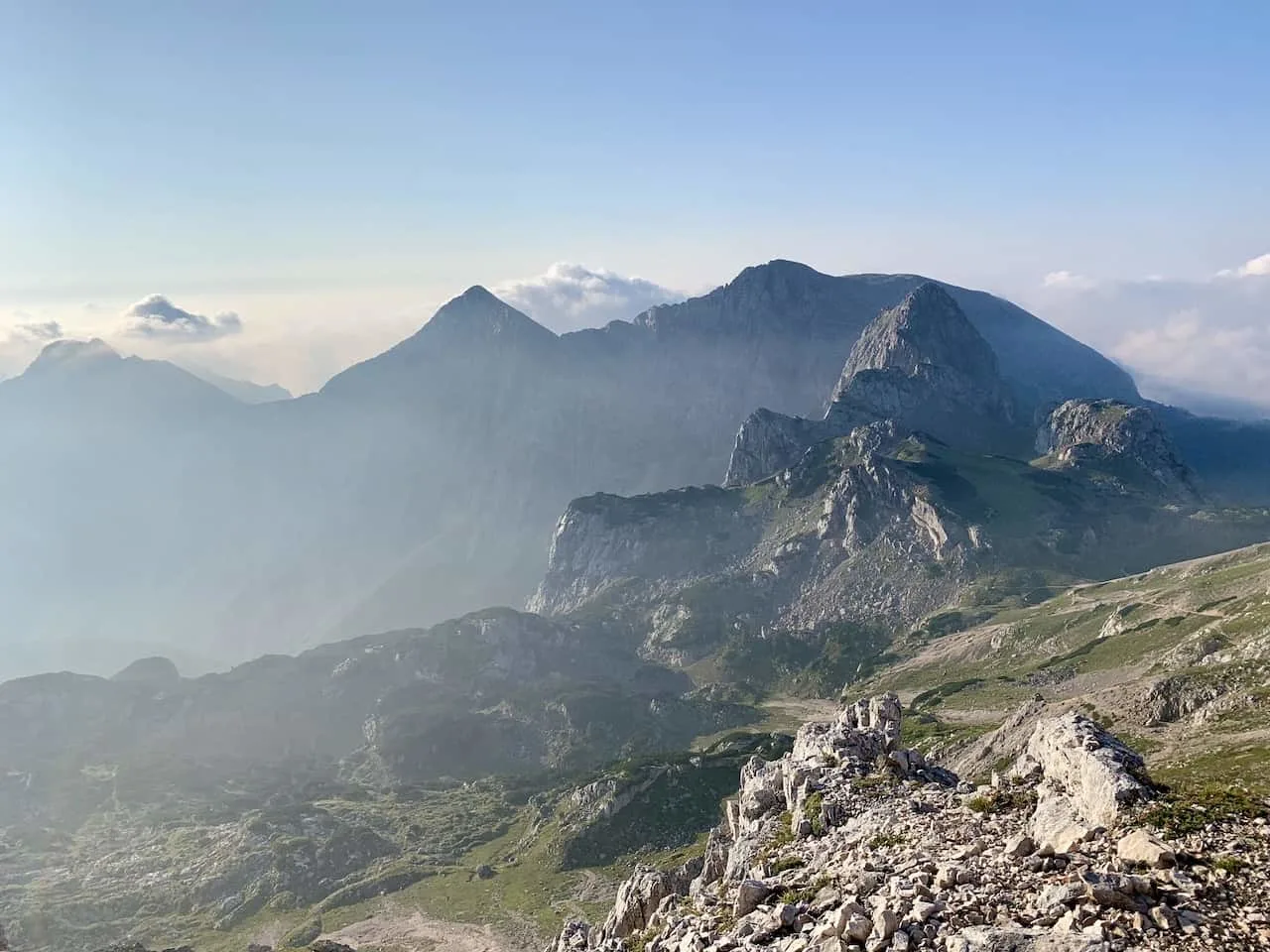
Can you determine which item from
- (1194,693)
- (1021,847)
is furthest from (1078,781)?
(1194,693)

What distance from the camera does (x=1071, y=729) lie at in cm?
4991

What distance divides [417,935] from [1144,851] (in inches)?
5686

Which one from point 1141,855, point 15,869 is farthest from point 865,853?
point 15,869

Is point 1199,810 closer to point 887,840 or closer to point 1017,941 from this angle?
point 1017,941

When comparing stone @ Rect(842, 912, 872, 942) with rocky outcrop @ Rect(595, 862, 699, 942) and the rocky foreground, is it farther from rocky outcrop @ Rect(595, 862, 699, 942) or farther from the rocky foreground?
rocky outcrop @ Rect(595, 862, 699, 942)

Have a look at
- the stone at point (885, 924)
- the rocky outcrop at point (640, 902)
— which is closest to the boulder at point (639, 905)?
the rocky outcrop at point (640, 902)

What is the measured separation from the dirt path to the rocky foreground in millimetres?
92032

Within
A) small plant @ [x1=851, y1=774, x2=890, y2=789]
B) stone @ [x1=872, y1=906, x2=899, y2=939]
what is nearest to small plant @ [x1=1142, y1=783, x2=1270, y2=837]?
stone @ [x1=872, y1=906, x2=899, y2=939]

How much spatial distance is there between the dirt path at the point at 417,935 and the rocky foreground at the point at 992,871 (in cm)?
9203

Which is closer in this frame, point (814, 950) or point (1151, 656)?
point (814, 950)

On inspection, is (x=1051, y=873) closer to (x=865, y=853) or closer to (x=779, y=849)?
(x=865, y=853)

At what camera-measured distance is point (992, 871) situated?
113 feet

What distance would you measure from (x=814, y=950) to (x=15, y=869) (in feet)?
774

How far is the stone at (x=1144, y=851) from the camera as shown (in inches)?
1229
